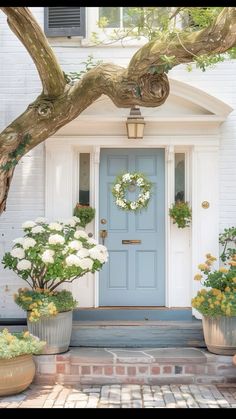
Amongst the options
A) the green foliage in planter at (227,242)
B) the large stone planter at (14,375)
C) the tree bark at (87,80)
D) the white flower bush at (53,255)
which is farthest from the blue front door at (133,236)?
the large stone planter at (14,375)

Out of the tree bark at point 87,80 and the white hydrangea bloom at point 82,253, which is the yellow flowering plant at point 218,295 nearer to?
the white hydrangea bloom at point 82,253

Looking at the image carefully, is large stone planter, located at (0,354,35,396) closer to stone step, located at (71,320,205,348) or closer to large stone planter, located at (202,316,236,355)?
stone step, located at (71,320,205,348)

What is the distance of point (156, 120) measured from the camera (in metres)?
6.08

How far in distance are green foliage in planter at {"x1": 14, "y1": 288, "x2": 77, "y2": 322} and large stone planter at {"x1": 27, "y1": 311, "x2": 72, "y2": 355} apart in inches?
3.2

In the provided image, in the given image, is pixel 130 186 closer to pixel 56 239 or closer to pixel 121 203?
pixel 121 203

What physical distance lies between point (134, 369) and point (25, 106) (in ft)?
10.8

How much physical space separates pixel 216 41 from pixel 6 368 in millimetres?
3435

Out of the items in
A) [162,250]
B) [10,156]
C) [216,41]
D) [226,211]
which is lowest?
[162,250]

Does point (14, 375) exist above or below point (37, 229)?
below

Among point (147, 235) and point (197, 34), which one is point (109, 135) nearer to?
point (147, 235)

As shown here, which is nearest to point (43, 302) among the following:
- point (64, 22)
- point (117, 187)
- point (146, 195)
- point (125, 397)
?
point (125, 397)

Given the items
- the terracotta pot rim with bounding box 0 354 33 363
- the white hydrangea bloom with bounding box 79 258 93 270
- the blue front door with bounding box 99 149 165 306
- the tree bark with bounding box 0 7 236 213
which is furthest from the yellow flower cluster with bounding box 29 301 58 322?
the blue front door with bounding box 99 149 165 306

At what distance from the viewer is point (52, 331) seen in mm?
5363

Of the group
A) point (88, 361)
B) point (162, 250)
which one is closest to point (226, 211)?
point (162, 250)
